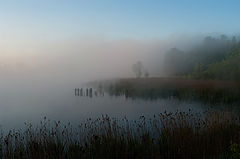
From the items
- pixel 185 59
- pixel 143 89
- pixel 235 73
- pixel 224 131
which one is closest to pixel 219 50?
pixel 185 59

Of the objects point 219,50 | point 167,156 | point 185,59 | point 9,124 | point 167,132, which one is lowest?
point 9,124

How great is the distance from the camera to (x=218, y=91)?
783 inches

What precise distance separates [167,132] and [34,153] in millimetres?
5125

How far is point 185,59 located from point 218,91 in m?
75.9

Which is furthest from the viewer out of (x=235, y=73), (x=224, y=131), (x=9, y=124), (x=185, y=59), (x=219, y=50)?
(x=219, y=50)

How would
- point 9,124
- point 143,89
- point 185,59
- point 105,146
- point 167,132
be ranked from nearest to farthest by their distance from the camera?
point 105,146 → point 167,132 → point 9,124 → point 143,89 → point 185,59

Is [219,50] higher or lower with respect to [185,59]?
higher

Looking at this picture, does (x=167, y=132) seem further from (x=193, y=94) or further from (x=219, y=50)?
(x=219, y=50)

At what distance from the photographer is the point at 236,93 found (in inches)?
739

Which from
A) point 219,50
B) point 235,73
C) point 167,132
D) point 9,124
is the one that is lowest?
point 9,124

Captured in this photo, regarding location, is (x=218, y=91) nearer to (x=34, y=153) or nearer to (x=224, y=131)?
(x=224, y=131)

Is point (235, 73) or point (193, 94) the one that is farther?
point (235, 73)

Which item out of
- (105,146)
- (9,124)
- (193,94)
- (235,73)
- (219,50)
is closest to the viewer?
(105,146)

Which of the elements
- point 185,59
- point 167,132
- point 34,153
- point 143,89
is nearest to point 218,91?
point 143,89
